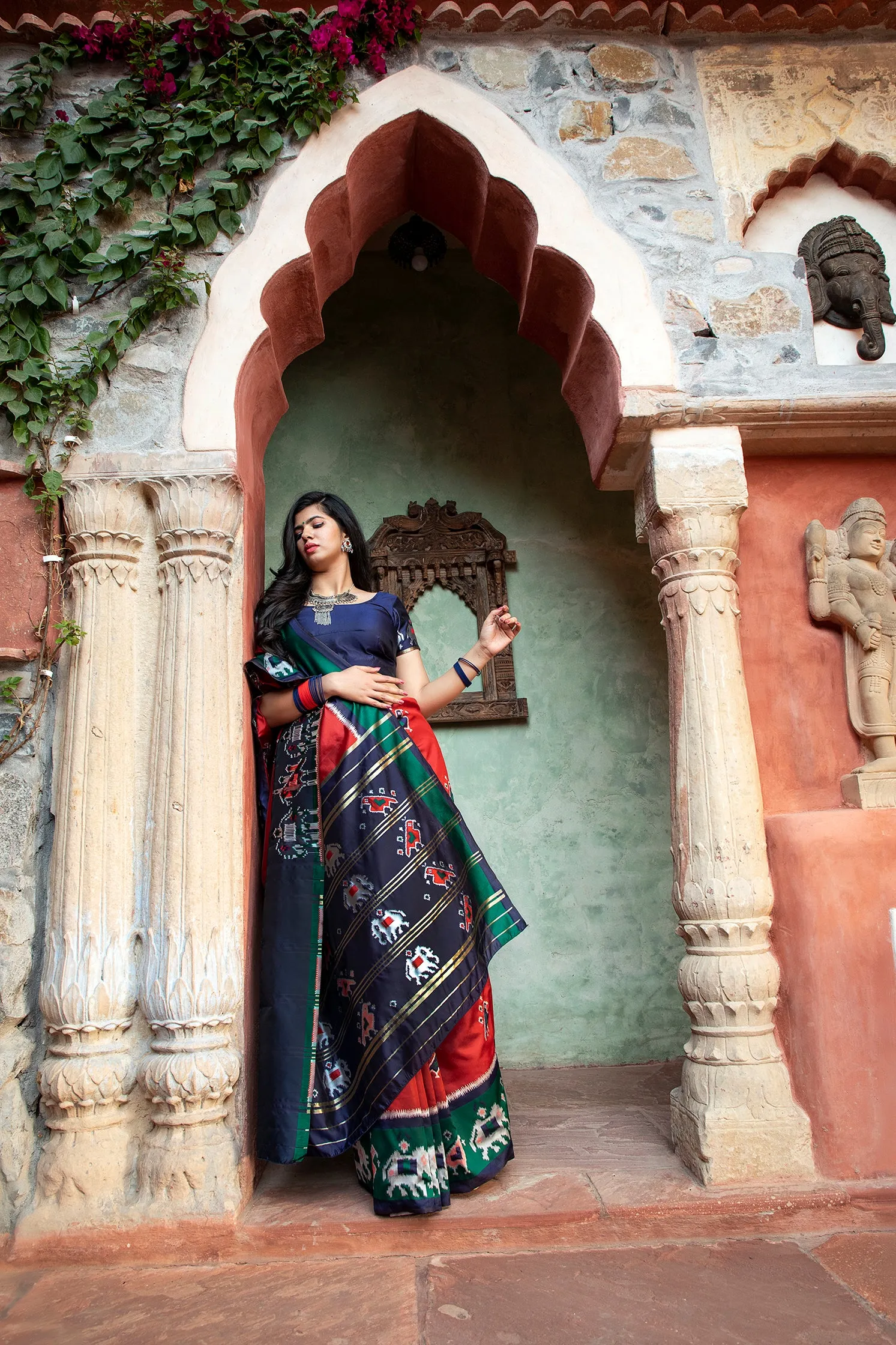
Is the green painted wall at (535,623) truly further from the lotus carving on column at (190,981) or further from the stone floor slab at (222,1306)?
the stone floor slab at (222,1306)

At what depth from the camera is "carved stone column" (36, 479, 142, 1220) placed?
2297mm

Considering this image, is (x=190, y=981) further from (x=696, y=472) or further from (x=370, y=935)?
(x=696, y=472)

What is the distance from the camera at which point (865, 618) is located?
2.84m

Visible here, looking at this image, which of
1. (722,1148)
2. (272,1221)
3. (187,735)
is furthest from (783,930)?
(187,735)

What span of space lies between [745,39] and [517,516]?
6.27 ft

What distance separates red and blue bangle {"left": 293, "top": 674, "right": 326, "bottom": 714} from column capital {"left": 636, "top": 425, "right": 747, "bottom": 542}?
43.2 inches

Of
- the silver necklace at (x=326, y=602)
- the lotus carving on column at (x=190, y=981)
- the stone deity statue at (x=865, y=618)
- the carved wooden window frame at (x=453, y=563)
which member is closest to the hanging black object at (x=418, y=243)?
the carved wooden window frame at (x=453, y=563)

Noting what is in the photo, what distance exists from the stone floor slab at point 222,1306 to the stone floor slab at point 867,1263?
90 centimetres

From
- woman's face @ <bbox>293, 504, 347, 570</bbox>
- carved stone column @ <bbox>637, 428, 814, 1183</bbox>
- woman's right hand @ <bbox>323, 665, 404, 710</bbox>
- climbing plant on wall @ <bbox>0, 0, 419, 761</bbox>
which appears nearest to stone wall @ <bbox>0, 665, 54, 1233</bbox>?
climbing plant on wall @ <bbox>0, 0, 419, 761</bbox>

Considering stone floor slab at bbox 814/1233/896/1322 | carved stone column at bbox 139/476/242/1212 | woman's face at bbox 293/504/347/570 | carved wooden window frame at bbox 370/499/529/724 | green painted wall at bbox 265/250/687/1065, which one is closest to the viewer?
stone floor slab at bbox 814/1233/896/1322

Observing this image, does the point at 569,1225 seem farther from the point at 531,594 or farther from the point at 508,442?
the point at 508,442

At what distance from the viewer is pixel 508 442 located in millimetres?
4395

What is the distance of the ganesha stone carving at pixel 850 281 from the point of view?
2.96m

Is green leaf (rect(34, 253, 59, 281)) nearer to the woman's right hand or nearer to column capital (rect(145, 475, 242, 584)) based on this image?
column capital (rect(145, 475, 242, 584))
